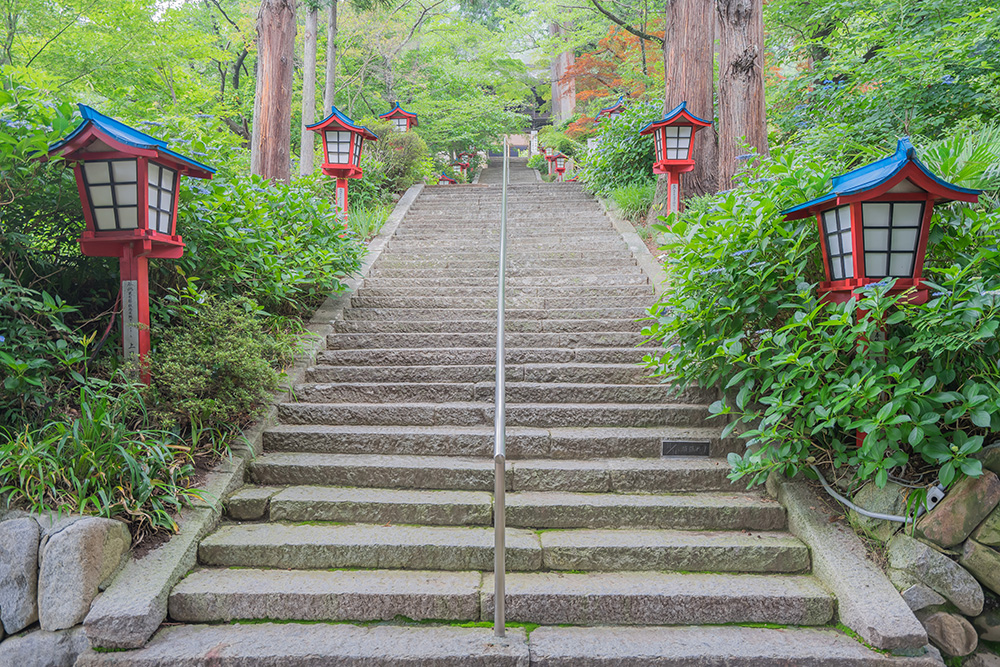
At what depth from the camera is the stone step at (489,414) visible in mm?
3934

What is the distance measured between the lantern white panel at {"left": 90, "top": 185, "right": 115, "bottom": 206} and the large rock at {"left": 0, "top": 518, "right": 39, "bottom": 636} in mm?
1621

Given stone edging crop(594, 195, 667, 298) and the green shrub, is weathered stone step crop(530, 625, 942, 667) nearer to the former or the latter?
stone edging crop(594, 195, 667, 298)

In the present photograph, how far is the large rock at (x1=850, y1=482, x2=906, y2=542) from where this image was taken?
2.78 m

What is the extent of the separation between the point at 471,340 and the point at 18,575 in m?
3.27

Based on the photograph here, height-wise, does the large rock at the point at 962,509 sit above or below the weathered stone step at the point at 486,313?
below

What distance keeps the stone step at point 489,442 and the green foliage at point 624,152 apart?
253 inches

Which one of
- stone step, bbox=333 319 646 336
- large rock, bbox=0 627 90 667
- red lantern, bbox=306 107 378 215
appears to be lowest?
large rock, bbox=0 627 90 667

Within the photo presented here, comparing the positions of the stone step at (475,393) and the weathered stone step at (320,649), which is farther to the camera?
the stone step at (475,393)

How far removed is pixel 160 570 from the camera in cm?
269

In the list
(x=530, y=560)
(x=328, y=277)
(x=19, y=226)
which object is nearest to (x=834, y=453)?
(x=530, y=560)

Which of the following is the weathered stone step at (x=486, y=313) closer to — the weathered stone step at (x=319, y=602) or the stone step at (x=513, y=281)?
the stone step at (x=513, y=281)

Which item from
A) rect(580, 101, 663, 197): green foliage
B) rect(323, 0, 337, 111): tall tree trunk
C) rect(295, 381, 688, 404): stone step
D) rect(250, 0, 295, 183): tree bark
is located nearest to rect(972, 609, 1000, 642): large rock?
rect(295, 381, 688, 404): stone step

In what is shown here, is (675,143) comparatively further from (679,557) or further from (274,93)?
(274,93)

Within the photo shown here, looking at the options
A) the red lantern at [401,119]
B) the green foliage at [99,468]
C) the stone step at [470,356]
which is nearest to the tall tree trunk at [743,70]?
the stone step at [470,356]
